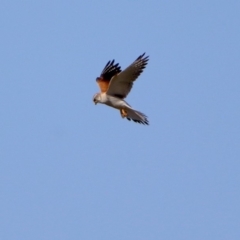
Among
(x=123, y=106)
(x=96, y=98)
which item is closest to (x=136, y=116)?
(x=123, y=106)

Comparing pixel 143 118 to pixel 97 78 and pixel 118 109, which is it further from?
pixel 97 78

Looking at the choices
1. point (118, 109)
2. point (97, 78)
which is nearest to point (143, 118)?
point (118, 109)

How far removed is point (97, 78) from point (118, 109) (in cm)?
115

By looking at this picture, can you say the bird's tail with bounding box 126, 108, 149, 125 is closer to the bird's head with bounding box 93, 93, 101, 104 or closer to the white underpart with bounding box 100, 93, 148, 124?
the white underpart with bounding box 100, 93, 148, 124

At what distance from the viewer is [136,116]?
51.5 ft

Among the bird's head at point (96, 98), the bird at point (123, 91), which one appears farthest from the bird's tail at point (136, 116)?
the bird's head at point (96, 98)

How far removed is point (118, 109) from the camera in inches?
628

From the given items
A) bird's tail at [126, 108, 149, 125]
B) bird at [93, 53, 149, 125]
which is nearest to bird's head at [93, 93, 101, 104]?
bird at [93, 53, 149, 125]

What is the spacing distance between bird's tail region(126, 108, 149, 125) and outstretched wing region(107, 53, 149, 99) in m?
0.42

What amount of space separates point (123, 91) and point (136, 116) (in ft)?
2.11

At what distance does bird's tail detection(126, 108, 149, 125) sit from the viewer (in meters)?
15.5

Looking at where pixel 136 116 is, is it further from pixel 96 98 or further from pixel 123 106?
pixel 96 98

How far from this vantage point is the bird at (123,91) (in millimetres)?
15289

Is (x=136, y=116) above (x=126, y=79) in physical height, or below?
below
